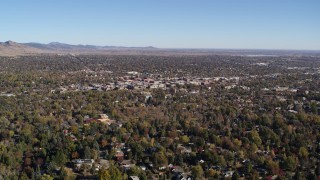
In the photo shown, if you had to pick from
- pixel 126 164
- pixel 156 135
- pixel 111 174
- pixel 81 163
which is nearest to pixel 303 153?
pixel 156 135

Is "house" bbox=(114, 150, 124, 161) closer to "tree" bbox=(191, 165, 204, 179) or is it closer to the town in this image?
the town

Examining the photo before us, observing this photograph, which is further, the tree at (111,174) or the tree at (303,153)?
the tree at (303,153)

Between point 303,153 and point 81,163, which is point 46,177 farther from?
point 303,153

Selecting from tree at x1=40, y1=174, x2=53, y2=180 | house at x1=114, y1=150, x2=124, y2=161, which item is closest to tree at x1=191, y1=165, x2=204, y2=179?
house at x1=114, y1=150, x2=124, y2=161

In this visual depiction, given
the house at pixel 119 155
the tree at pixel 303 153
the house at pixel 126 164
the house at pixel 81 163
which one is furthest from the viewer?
the tree at pixel 303 153

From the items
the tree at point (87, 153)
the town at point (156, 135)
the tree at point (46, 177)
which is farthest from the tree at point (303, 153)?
the tree at point (46, 177)

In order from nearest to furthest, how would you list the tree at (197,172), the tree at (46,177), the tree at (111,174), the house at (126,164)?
the tree at (111,174) < the tree at (46,177) < the tree at (197,172) < the house at (126,164)

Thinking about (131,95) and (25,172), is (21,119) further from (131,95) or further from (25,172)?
(131,95)

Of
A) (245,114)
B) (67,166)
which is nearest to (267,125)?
(245,114)

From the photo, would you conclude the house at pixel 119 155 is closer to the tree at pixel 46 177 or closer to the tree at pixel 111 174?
the tree at pixel 111 174

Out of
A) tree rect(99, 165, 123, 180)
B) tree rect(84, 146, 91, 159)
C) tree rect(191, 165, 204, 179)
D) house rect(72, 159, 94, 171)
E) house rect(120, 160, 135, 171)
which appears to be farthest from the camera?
tree rect(84, 146, 91, 159)

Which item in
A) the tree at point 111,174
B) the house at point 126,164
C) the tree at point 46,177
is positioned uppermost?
the tree at point 111,174
